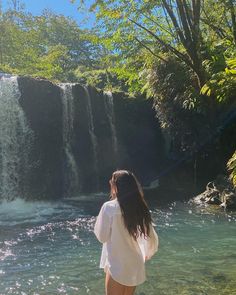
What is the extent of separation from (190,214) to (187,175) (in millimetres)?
6541

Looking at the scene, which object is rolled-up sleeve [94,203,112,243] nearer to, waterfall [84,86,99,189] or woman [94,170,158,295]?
woman [94,170,158,295]

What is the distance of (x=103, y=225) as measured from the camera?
4.37 meters

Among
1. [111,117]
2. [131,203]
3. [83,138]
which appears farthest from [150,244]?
[111,117]

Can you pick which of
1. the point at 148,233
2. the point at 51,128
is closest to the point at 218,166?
the point at 51,128

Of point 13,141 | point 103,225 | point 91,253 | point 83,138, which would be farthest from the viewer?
point 83,138

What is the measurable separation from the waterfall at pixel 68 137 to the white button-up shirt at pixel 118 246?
16181mm

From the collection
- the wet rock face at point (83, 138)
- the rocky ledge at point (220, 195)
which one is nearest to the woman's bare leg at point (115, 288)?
the rocky ledge at point (220, 195)

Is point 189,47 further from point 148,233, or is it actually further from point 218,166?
point 148,233

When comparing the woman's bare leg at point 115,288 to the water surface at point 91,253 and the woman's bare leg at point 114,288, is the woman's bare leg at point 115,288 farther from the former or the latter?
the water surface at point 91,253

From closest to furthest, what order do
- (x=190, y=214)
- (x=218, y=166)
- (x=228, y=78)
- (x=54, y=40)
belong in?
(x=228, y=78) → (x=190, y=214) → (x=218, y=166) → (x=54, y=40)

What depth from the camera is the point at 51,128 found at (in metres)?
20.7

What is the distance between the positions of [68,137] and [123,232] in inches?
672

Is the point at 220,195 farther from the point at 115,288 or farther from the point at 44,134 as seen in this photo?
the point at 115,288

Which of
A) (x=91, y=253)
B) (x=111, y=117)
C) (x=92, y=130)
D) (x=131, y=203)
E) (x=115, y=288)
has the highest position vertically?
(x=111, y=117)
